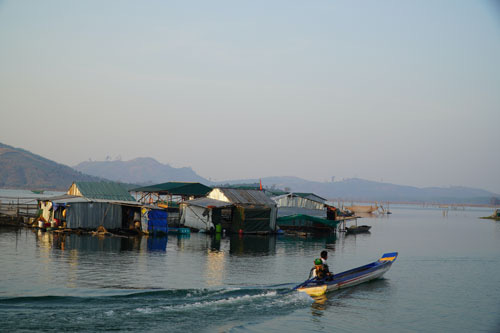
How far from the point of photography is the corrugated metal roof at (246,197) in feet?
158

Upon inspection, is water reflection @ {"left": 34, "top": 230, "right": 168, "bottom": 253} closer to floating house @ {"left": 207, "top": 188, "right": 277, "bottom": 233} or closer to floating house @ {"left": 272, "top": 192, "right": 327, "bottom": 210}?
floating house @ {"left": 207, "top": 188, "right": 277, "bottom": 233}

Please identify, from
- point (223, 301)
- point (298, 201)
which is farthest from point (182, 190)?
point (223, 301)

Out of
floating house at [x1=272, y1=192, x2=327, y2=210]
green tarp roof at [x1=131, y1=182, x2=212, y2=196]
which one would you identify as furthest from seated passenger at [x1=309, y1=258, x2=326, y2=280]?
floating house at [x1=272, y1=192, x2=327, y2=210]

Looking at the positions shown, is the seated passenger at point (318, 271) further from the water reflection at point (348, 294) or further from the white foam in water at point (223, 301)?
the white foam in water at point (223, 301)

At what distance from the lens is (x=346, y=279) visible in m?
24.4

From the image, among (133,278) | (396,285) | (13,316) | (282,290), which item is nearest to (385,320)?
(282,290)

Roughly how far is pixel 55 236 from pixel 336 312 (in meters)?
26.4

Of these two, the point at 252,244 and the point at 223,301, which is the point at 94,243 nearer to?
the point at 252,244

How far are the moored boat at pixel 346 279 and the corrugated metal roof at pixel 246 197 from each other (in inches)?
776

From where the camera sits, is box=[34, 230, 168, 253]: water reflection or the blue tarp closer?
box=[34, 230, 168, 253]: water reflection

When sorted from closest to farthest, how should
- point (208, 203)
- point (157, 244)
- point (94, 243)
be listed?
point (94, 243)
point (157, 244)
point (208, 203)

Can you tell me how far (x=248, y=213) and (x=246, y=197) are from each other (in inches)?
93.6

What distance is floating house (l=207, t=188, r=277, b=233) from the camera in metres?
47.4

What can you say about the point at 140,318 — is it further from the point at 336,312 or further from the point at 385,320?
the point at 385,320
